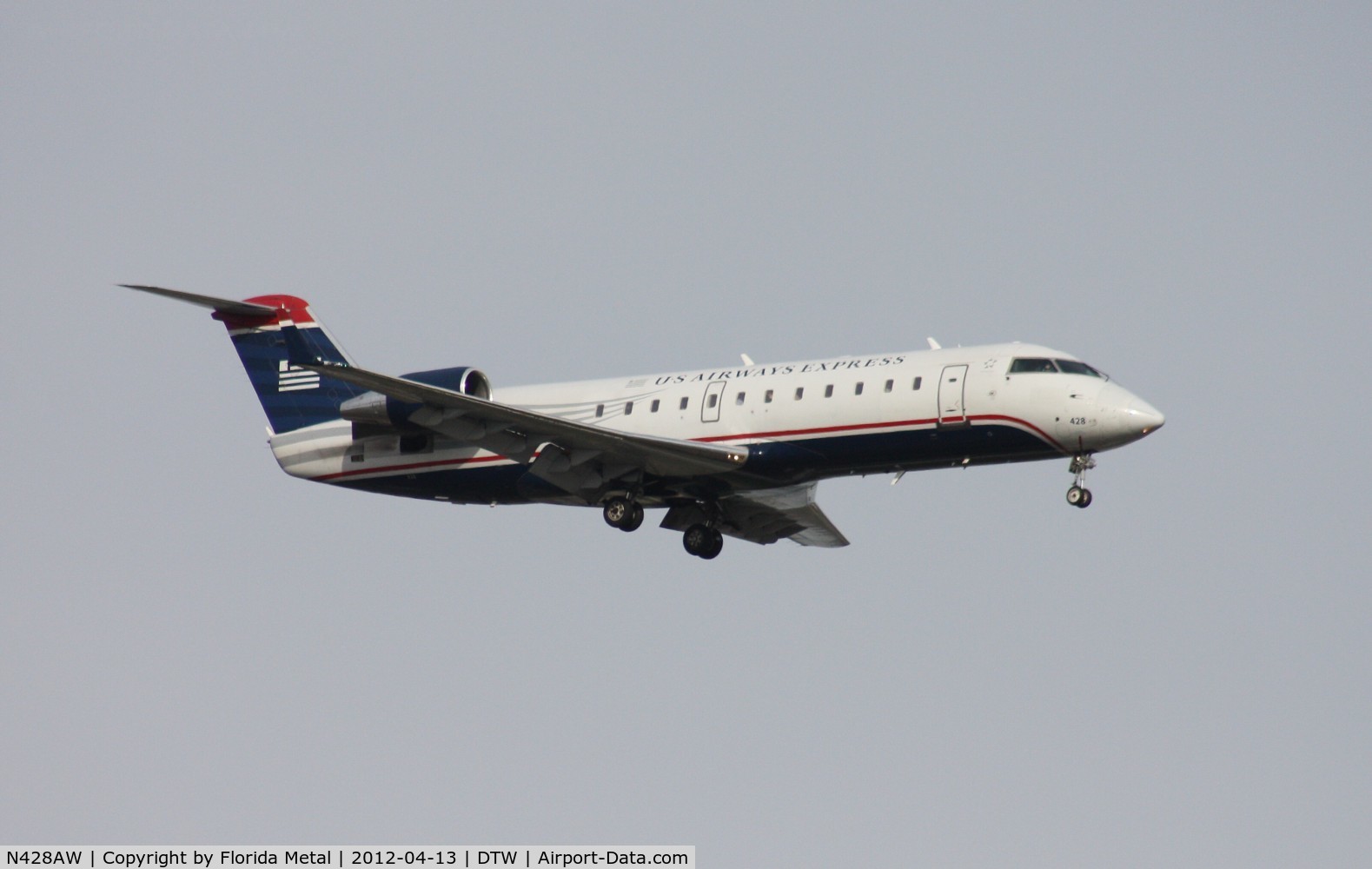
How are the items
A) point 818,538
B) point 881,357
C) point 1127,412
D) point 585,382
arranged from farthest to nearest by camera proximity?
1. point 818,538
2. point 585,382
3. point 881,357
4. point 1127,412

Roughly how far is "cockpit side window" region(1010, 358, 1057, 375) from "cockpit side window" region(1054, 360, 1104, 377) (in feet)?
0.48

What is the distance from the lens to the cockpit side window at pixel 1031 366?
29.0 metres

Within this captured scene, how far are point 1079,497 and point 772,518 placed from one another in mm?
6991

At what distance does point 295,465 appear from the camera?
34188 millimetres

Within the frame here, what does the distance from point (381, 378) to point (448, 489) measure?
4.13 meters

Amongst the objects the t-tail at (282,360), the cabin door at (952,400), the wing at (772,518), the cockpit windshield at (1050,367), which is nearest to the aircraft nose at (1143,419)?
the cockpit windshield at (1050,367)

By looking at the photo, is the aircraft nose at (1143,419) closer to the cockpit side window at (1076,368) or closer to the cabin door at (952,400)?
the cockpit side window at (1076,368)

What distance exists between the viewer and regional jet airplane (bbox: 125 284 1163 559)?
28891mm

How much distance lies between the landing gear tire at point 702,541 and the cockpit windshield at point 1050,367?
21.8ft

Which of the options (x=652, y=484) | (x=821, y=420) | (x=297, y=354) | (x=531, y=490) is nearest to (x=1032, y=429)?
(x=821, y=420)

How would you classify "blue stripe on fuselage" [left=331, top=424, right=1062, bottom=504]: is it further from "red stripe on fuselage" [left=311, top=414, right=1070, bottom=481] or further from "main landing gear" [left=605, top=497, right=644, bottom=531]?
"main landing gear" [left=605, top=497, right=644, bottom=531]

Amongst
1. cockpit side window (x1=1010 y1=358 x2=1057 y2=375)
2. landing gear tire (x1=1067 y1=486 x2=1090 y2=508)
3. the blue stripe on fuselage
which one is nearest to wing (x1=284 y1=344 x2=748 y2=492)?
the blue stripe on fuselage

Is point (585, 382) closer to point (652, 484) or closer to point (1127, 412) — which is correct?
point (652, 484)

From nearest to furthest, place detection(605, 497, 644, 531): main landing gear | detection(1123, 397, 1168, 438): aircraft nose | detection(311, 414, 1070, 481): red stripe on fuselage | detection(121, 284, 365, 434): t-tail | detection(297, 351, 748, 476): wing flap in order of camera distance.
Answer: detection(1123, 397, 1168, 438): aircraft nose → detection(311, 414, 1070, 481): red stripe on fuselage → detection(297, 351, 748, 476): wing flap → detection(605, 497, 644, 531): main landing gear → detection(121, 284, 365, 434): t-tail
